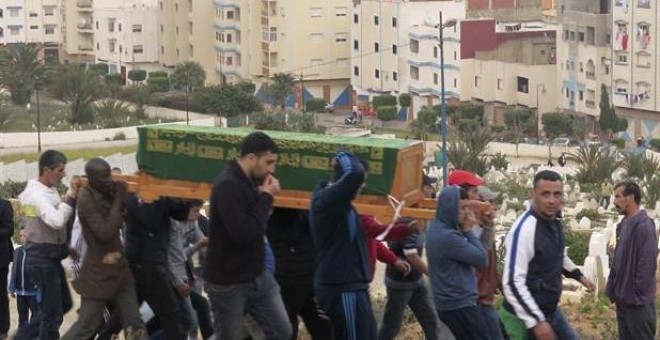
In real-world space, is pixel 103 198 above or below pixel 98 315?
above

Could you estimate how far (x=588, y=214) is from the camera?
2962cm

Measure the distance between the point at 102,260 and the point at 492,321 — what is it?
7.37 feet

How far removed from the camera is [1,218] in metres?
11.7

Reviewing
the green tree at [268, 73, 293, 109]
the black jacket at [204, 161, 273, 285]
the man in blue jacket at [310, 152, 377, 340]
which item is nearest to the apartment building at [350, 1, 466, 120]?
the green tree at [268, 73, 293, 109]

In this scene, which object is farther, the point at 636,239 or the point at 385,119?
the point at 385,119

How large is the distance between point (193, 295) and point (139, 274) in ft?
2.75

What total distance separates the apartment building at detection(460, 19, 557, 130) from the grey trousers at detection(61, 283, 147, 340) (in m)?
49.6

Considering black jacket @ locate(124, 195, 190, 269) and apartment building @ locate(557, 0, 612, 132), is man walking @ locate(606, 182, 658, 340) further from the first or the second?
apartment building @ locate(557, 0, 612, 132)

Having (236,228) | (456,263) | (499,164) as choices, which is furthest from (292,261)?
(499,164)

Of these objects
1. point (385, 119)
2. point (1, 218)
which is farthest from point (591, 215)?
point (385, 119)

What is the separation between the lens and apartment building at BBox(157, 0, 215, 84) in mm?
77500

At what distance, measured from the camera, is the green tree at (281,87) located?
6812 centimetres

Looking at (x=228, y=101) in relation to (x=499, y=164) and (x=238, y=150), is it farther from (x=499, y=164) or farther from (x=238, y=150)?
(x=238, y=150)

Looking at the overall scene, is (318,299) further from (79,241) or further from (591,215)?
(591,215)
